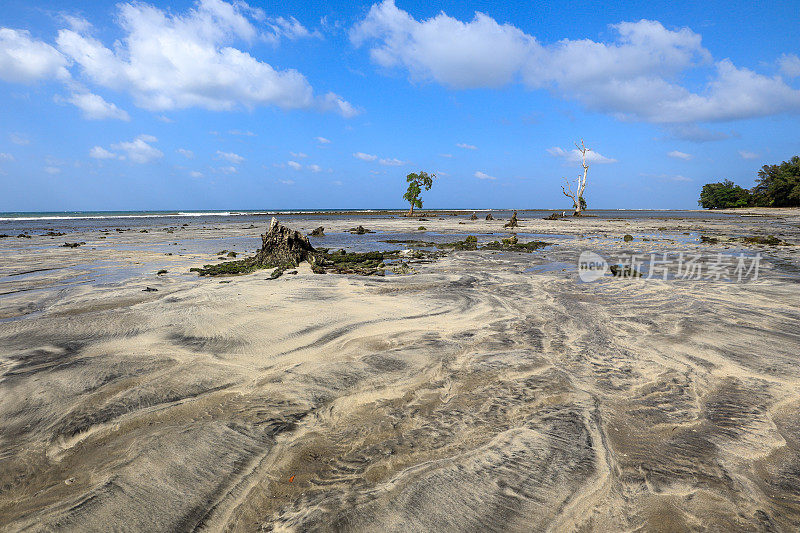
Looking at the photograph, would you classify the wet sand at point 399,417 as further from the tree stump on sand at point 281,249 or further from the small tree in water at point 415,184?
the small tree in water at point 415,184

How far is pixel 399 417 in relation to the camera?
10.4 ft

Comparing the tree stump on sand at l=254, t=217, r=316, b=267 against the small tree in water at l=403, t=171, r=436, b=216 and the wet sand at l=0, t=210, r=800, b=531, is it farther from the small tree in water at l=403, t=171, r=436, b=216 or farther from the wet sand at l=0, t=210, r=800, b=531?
the small tree in water at l=403, t=171, r=436, b=216

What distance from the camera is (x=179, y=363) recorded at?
13.8 feet

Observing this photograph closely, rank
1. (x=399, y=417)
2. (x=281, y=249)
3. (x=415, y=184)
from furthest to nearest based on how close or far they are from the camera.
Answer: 1. (x=415, y=184)
2. (x=281, y=249)
3. (x=399, y=417)

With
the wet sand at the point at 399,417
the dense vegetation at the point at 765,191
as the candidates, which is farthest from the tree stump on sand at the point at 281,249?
the dense vegetation at the point at 765,191

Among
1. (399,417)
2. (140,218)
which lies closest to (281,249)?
(399,417)

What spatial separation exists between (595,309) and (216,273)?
9.49 metres

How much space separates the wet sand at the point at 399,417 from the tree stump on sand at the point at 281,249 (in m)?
5.43

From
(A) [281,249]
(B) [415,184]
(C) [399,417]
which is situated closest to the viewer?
(C) [399,417]

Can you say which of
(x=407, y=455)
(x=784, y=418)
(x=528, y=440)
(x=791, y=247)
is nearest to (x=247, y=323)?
(x=407, y=455)

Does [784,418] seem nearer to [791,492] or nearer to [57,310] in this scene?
[791,492]

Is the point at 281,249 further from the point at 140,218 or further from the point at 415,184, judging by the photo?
the point at 140,218

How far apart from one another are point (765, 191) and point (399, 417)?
98.8m

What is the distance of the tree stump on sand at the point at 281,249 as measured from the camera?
39.6 ft
